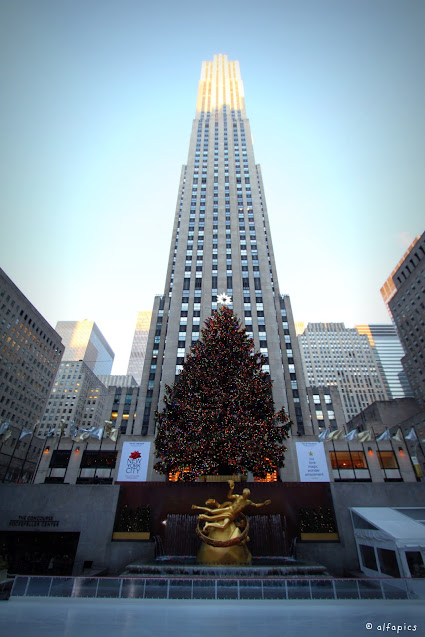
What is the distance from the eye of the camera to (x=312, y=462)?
83.5 feet

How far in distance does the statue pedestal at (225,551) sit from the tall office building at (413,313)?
→ 82775mm

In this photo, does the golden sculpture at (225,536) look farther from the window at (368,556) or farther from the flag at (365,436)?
the flag at (365,436)

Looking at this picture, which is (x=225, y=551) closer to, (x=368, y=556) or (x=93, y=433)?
(x=368, y=556)

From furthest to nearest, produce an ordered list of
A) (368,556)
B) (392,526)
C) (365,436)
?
1. (365,436)
2. (368,556)
3. (392,526)

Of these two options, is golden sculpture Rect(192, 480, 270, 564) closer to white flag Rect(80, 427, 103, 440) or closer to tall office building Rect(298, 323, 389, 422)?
white flag Rect(80, 427, 103, 440)

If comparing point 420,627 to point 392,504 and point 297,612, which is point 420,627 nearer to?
point 297,612

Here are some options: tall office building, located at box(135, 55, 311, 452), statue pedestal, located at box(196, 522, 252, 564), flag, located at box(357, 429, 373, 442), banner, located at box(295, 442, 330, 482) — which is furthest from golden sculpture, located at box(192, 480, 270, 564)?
tall office building, located at box(135, 55, 311, 452)

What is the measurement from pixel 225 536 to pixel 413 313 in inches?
3734

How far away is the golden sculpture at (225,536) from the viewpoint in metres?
16.2

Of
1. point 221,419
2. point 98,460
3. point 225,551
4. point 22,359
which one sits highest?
point 22,359

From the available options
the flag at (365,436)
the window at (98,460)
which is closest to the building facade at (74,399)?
the window at (98,460)

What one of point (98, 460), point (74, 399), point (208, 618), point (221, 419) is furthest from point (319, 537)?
point (74, 399)

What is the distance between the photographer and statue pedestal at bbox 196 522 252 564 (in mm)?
16078

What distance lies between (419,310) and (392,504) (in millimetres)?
83944
